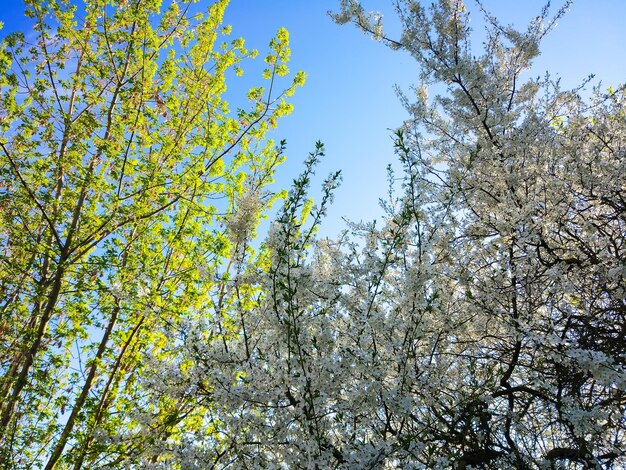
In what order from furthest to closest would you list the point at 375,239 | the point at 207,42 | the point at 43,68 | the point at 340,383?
the point at 207,42 → the point at 43,68 → the point at 375,239 → the point at 340,383

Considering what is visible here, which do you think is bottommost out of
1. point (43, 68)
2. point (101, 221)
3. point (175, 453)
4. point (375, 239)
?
point (175, 453)

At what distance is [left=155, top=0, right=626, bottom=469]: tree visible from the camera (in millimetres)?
2736

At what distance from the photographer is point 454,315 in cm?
420

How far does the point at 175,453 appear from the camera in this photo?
284 cm

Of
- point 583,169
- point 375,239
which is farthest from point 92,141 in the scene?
point 583,169

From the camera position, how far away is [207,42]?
6391 mm

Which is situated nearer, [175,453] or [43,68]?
[175,453]

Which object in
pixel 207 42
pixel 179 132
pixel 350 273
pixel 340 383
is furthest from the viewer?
pixel 207 42

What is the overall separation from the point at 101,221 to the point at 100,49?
254cm

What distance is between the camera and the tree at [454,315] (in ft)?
8.98

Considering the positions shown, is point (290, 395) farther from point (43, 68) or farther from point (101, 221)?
point (43, 68)

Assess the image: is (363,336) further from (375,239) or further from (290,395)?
(375,239)

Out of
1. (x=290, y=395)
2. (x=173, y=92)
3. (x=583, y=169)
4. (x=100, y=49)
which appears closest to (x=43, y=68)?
(x=100, y=49)

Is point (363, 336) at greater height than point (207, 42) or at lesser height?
lesser
